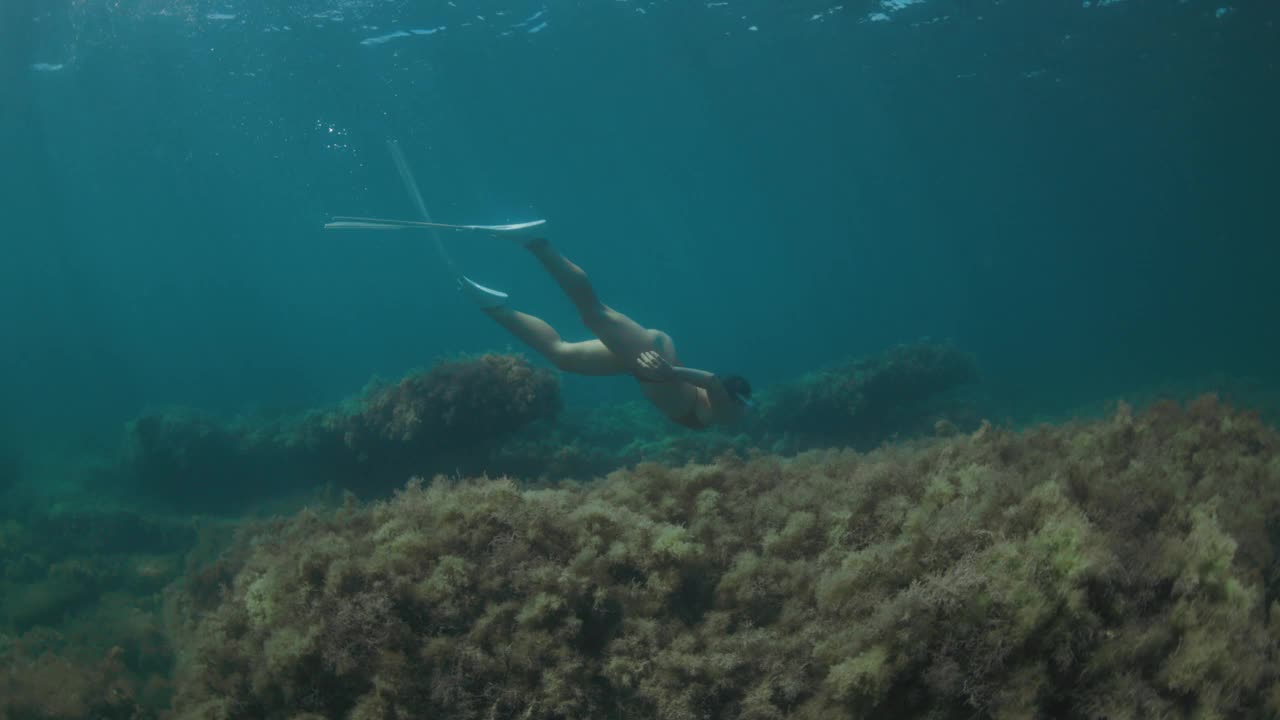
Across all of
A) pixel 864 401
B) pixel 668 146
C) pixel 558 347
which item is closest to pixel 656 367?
pixel 558 347

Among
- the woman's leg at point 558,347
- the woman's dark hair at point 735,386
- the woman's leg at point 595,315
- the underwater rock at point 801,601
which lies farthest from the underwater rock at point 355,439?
the underwater rock at point 801,601

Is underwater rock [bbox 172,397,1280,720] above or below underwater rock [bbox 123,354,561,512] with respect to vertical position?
above

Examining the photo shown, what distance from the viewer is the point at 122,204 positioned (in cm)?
6488

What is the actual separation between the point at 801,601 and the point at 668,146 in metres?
52.5

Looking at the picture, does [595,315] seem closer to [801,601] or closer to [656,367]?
[656,367]

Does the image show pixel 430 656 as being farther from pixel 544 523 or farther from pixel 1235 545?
pixel 1235 545

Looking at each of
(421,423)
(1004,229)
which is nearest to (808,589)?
(421,423)

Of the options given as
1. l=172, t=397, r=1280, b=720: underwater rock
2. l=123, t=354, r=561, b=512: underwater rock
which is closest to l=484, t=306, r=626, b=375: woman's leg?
l=123, t=354, r=561, b=512: underwater rock

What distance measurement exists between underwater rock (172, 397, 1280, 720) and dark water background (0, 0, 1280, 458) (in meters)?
7.39

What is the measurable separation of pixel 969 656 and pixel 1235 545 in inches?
50.4

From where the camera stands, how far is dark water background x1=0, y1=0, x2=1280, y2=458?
92.7ft

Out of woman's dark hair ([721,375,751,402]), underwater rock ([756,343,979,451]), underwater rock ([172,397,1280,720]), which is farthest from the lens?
underwater rock ([756,343,979,451])

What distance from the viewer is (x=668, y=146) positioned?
171ft

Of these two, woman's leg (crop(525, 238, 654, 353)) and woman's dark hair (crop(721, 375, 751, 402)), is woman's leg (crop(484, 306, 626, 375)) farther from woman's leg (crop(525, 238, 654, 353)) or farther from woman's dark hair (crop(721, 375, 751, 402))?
woman's dark hair (crop(721, 375, 751, 402))
